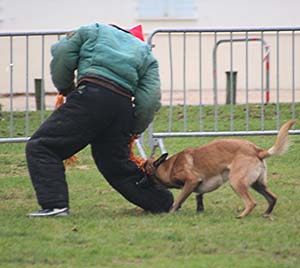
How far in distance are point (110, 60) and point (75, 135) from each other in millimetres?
623

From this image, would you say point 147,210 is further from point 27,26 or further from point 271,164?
point 27,26

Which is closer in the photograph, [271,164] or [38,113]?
[271,164]

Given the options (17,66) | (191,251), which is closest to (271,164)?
(191,251)

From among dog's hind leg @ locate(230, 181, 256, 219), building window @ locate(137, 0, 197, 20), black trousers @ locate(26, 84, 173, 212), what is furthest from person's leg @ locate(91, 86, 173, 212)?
building window @ locate(137, 0, 197, 20)

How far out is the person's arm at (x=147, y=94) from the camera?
8445 millimetres

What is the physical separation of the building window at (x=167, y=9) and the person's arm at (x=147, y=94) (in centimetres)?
1454

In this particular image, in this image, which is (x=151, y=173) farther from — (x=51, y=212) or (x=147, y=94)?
(x=51, y=212)

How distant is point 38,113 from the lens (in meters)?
14.3

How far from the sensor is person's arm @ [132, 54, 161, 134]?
27.7 feet

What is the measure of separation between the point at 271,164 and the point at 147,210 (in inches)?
118

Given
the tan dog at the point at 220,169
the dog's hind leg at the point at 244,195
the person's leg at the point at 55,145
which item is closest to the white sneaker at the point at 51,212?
the person's leg at the point at 55,145

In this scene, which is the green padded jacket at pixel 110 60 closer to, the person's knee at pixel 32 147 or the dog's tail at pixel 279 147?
the person's knee at pixel 32 147

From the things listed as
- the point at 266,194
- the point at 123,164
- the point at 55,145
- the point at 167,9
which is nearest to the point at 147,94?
the point at 123,164

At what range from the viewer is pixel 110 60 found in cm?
818
